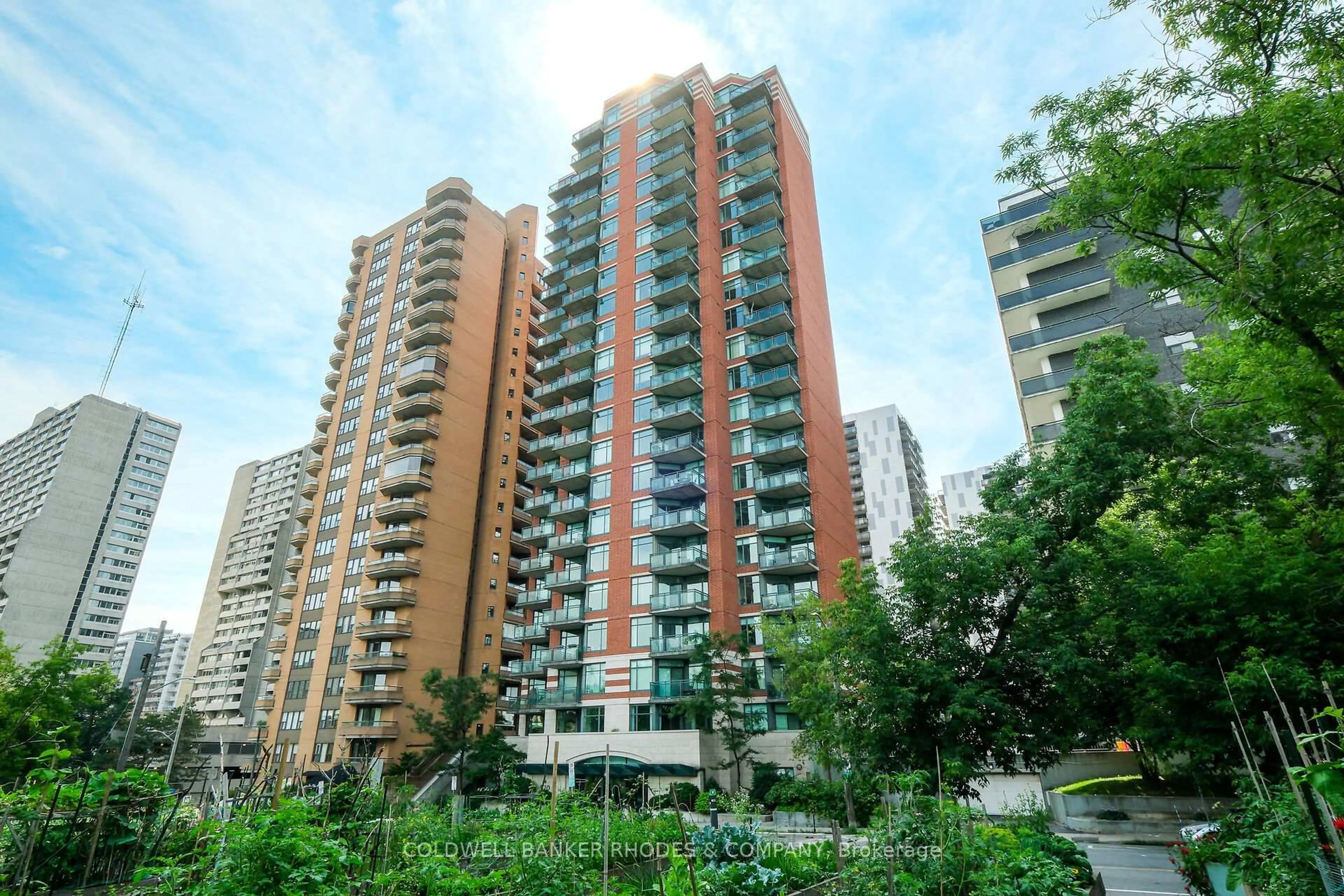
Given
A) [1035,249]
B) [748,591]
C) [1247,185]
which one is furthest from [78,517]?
[1247,185]

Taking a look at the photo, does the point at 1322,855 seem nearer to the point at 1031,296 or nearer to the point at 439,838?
the point at 439,838

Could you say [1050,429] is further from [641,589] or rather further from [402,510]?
[402,510]

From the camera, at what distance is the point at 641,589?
4122 centimetres

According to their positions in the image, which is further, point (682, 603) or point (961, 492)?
point (961, 492)

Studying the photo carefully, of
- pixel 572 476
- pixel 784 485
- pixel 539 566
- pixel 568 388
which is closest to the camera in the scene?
pixel 784 485

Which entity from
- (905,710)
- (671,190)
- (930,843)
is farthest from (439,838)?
(671,190)

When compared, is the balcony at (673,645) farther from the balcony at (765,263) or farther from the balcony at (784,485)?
the balcony at (765,263)

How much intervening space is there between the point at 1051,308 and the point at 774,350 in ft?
62.2

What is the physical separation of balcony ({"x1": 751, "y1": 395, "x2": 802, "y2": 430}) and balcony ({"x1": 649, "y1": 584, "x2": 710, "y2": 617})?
38.9ft

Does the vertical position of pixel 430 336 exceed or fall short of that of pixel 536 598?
it exceeds it

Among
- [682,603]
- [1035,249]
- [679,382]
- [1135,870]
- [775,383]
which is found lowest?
[1135,870]

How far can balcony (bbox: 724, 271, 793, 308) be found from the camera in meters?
47.2

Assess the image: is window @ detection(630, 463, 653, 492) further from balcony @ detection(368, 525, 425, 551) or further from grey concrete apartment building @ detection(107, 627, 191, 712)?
grey concrete apartment building @ detection(107, 627, 191, 712)

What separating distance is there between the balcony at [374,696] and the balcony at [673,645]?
2239 cm
